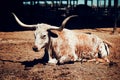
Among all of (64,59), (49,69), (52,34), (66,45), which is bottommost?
(49,69)

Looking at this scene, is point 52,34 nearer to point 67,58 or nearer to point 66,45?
point 66,45

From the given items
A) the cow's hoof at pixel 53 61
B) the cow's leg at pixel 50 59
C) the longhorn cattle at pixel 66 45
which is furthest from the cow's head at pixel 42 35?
the cow's hoof at pixel 53 61

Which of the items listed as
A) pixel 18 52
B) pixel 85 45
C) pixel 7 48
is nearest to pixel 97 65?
pixel 85 45

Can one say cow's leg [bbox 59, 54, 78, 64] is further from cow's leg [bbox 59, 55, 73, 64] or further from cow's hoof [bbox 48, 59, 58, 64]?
cow's hoof [bbox 48, 59, 58, 64]

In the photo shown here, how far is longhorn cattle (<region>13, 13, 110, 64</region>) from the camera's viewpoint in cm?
691

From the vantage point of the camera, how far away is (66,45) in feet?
24.3

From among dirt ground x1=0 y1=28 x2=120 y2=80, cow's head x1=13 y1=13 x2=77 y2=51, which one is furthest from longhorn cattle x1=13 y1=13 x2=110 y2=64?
dirt ground x1=0 y1=28 x2=120 y2=80

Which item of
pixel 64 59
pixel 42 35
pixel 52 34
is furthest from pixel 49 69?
pixel 52 34

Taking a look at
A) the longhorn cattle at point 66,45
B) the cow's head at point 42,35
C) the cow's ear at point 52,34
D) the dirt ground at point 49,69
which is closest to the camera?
the dirt ground at point 49,69

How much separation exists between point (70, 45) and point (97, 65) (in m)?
0.96

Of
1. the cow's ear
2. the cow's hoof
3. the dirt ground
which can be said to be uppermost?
the cow's ear

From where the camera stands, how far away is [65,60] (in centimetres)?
728

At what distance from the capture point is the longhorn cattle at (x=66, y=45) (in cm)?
691

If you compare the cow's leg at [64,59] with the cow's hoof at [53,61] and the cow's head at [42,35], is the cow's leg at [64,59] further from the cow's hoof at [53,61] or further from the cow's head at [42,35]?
the cow's head at [42,35]
